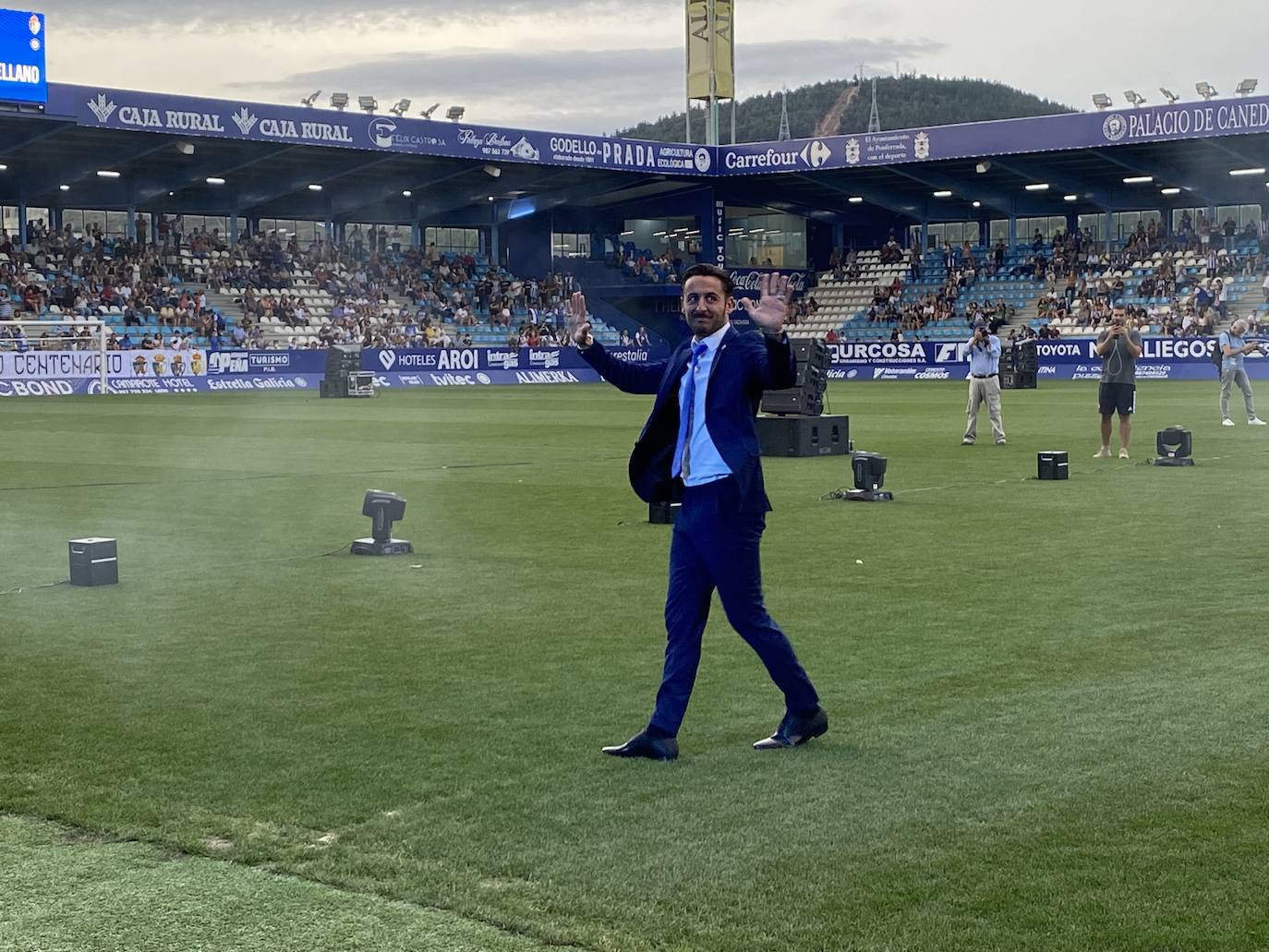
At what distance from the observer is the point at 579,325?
740 cm

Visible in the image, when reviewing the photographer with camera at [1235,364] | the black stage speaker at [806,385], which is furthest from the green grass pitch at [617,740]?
the photographer with camera at [1235,364]

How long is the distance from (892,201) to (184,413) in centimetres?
4696

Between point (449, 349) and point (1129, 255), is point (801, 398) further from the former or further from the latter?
point (1129, 255)

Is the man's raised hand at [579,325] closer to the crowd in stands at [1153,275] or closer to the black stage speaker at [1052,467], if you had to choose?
the black stage speaker at [1052,467]

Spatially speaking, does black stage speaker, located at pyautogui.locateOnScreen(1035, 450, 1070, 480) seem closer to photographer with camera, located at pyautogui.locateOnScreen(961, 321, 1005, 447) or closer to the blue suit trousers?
photographer with camera, located at pyautogui.locateOnScreen(961, 321, 1005, 447)

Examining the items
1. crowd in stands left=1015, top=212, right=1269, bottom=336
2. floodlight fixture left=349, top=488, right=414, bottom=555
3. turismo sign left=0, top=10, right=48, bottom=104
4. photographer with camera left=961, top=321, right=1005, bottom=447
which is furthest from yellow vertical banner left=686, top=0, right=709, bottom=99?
floodlight fixture left=349, top=488, right=414, bottom=555

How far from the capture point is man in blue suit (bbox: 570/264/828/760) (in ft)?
22.4

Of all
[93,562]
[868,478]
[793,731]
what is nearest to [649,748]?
[793,731]

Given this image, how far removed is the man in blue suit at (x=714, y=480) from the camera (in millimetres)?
6828

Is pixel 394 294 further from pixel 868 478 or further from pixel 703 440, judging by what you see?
pixel 703 440

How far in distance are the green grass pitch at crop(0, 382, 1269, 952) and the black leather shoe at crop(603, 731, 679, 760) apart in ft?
0.32

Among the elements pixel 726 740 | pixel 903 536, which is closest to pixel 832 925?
pixel 726 740

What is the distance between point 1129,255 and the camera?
6812cm

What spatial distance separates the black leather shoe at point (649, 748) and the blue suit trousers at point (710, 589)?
5cm
